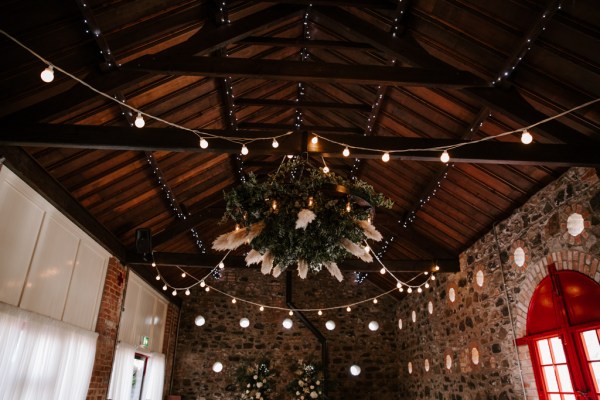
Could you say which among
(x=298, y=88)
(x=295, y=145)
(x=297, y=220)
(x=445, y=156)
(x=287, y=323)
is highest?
(x=298, y=88)

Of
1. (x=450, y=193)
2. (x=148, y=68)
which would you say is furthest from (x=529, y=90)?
(x=148, y=68)

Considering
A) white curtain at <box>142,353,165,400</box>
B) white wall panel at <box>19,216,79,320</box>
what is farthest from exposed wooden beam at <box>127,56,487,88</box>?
white curtain at <box>142,353,165,400</box>

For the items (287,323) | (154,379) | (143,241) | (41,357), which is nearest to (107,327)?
(143,241)

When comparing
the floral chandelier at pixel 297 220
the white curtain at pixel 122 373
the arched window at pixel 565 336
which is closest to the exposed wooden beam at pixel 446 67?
the floral chandelier at pixel 297 220

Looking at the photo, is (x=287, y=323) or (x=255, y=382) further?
(x=287, y=323)

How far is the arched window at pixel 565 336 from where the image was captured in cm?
438

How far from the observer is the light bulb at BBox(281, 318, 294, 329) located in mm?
10734

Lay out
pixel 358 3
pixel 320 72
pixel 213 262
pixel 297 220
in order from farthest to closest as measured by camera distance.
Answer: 1. pixel 213 262
2. pixel 358 3
3. pixel 320 72
4. pixel 297 220

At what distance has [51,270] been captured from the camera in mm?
5117

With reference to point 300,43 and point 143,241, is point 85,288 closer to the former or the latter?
point 143,241

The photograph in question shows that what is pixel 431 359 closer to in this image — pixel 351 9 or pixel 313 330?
pixel 313 330

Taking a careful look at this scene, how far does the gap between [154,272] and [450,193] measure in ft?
20.8

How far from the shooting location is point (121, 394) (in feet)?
23.6

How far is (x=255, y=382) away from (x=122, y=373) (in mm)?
3487
